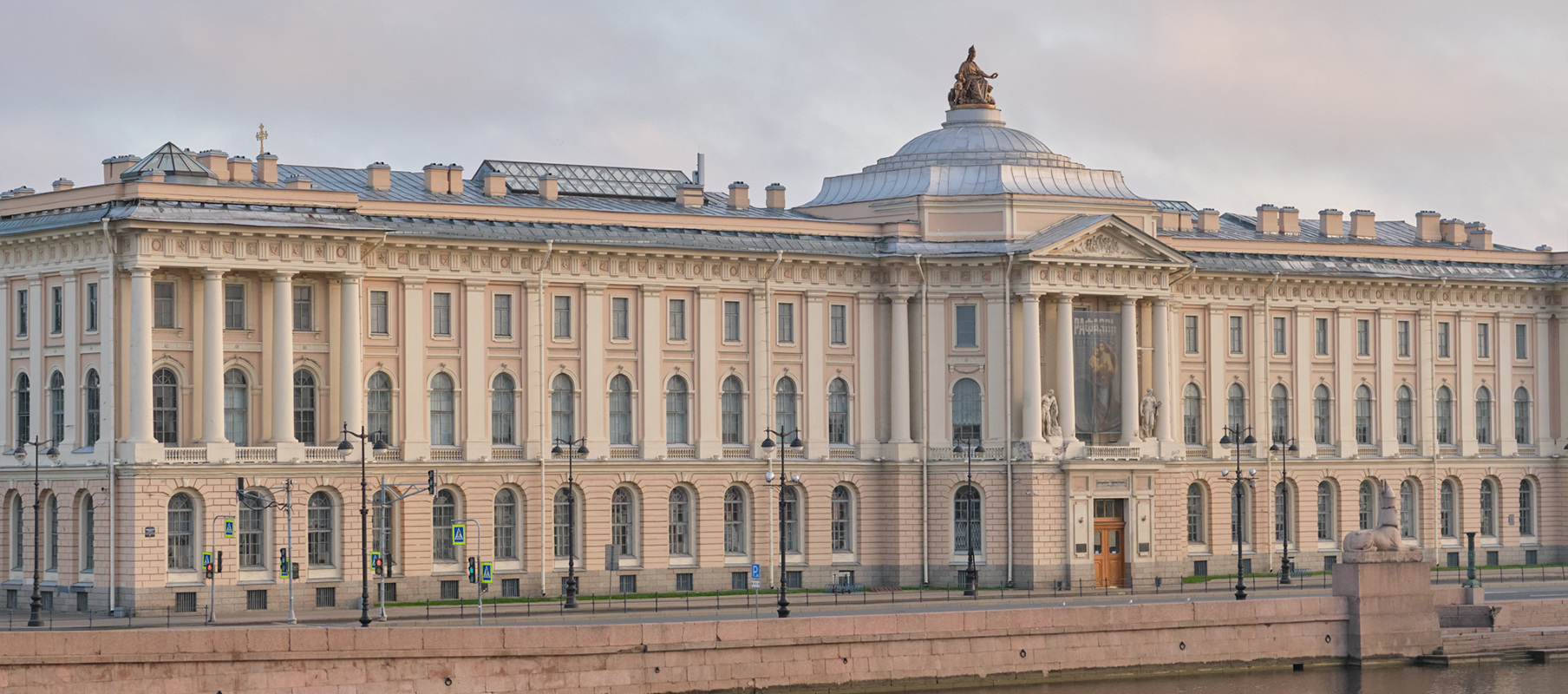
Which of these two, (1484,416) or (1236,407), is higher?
(1236,407)

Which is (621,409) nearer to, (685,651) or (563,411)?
(563,411)

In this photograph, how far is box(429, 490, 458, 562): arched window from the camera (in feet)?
290

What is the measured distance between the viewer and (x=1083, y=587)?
9431cm

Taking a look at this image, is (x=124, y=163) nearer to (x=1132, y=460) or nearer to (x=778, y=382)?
(x=778, y=382)

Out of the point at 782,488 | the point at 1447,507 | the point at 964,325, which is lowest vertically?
the point at 1447,507

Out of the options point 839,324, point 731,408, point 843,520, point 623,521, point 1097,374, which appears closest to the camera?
point 623,521

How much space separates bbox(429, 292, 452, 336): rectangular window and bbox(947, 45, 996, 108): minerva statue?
23896mm

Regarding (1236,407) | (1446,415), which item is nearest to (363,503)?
(1236,407)

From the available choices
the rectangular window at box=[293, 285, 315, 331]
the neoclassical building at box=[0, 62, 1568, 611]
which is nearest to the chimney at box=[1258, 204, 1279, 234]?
the neoclassical building at box=[0, 62, 1568, 611]

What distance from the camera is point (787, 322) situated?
315ft

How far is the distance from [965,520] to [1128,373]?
7728 millimetres

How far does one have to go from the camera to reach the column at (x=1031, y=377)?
95.2 meters

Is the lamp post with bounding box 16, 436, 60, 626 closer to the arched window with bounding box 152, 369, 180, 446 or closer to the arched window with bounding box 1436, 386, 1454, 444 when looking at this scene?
the arched window with bounding box 152, 369, 180, 446

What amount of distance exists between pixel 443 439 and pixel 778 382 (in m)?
12.6
